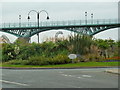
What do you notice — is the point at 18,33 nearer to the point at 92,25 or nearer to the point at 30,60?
the point at 92,25

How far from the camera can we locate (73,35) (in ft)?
117

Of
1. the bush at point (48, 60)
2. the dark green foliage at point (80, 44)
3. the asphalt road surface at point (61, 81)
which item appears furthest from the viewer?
the dark green foliage at point (80, 44)

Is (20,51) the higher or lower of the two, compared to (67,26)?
lower

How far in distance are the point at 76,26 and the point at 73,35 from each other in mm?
47410

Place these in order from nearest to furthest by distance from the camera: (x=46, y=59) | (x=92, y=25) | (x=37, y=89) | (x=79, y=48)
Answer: (x=37, y=89) → (x=46, y=59) → (x=79, y=48) → (x=92, y=25)

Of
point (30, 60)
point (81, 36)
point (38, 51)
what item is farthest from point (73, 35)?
point (30, 60)

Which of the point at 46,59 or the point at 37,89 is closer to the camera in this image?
the point at 37,89

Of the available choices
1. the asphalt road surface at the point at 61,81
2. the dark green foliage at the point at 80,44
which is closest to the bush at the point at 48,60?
the dark green foliage at the point at 80,44

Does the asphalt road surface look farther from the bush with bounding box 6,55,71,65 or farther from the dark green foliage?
the dark green foliage

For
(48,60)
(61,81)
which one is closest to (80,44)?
(48,60)

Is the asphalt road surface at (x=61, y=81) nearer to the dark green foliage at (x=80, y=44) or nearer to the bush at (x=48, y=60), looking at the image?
the bush at (x=48, y=60)

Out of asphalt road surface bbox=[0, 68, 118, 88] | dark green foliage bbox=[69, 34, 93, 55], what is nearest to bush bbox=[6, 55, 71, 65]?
dark green foliage bbox=[69, 34, 93, 55]

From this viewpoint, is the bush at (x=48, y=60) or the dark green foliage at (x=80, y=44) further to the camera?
the dark green foliage at (x=80, y=44)

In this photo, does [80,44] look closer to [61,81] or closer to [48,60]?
[48,60]
